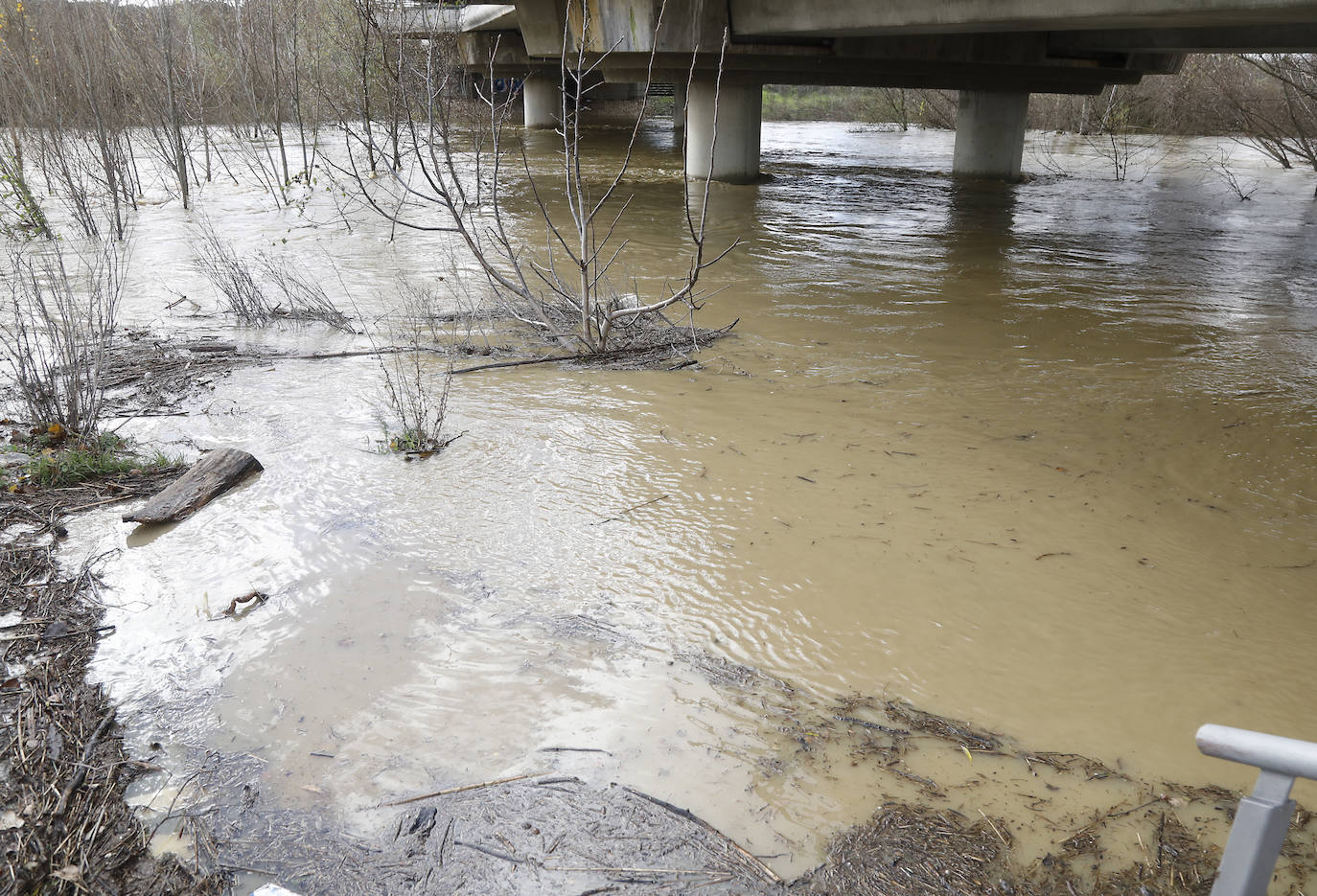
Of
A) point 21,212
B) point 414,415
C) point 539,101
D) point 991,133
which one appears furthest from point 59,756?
point 539,101

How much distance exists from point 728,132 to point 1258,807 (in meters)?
17.1

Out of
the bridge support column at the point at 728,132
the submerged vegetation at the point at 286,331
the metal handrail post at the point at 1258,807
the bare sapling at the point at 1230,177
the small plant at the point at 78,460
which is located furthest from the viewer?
the bridge support column at the point at 728,132

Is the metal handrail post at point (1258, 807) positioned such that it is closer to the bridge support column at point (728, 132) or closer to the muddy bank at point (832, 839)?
the muddy bank at point (832, 839)

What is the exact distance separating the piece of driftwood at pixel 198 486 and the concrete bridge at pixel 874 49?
6801 mm

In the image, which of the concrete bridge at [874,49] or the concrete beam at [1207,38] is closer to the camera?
the concrete bridge at [874,49]

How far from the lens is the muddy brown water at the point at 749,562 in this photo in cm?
323

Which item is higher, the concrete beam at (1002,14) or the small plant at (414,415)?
the concrete beam at (1002,14)

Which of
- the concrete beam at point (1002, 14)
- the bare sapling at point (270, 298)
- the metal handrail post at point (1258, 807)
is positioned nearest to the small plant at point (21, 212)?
the bare sapling at point (270, 298)

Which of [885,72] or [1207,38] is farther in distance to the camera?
[885,72]

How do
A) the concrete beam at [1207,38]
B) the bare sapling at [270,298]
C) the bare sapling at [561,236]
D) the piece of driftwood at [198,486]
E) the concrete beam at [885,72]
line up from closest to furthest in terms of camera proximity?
1. the piece of driftwood at [198,486]
2. the bare sapling at [561,236]
3. the bare sapling at [270,298]
4. the concrete beam at [1207,38]
5. the concrete beam at [885,72]

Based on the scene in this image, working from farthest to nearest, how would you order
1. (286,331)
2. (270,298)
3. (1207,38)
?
(1207,38) < (270,298) < (286,331)

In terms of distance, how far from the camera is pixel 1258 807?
1513 mm

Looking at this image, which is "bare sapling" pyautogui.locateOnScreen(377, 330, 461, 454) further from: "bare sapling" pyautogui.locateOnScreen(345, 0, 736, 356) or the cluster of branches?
the cluster of branches

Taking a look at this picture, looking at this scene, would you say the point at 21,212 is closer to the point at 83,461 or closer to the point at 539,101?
the point at 83,461
